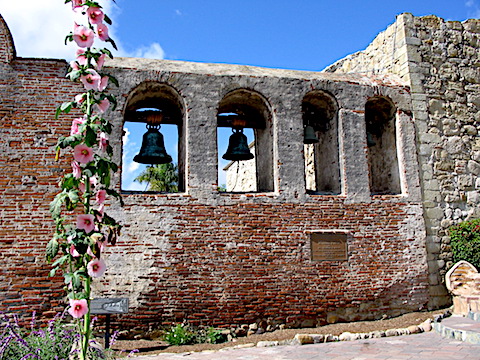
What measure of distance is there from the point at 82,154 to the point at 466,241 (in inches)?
299

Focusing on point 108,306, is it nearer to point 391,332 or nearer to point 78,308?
point 78,308

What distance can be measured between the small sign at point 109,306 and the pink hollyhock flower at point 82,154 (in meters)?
3.77

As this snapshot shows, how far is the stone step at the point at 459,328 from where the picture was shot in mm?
6211

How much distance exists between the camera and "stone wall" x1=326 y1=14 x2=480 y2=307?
8805 millimetres

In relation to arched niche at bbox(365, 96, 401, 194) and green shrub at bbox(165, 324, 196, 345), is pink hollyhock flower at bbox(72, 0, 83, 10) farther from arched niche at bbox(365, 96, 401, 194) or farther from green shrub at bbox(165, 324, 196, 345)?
arched niche at bbox(365, 96, 401, 194)

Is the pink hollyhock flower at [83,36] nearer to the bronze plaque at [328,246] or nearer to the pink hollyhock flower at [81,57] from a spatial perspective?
the pink hollyhock flower at [81,57]

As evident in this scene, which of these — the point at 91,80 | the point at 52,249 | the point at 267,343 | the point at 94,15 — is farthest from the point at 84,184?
the point at 267,343

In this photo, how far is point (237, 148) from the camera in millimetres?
8406

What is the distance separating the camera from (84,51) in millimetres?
3348

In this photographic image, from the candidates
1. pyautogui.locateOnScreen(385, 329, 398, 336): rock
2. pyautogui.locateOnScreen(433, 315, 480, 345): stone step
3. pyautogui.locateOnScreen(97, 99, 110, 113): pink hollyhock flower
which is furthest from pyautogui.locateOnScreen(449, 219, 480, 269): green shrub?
pyautogui.locateOnScreen(97, 99, 110, 113): pink hollyhock flower

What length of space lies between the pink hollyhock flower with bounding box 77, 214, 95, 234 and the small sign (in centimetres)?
364

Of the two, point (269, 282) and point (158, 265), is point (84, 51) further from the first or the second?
point (269, 282)

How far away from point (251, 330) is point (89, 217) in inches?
202

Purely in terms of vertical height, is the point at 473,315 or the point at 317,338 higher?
the point at 473,315
